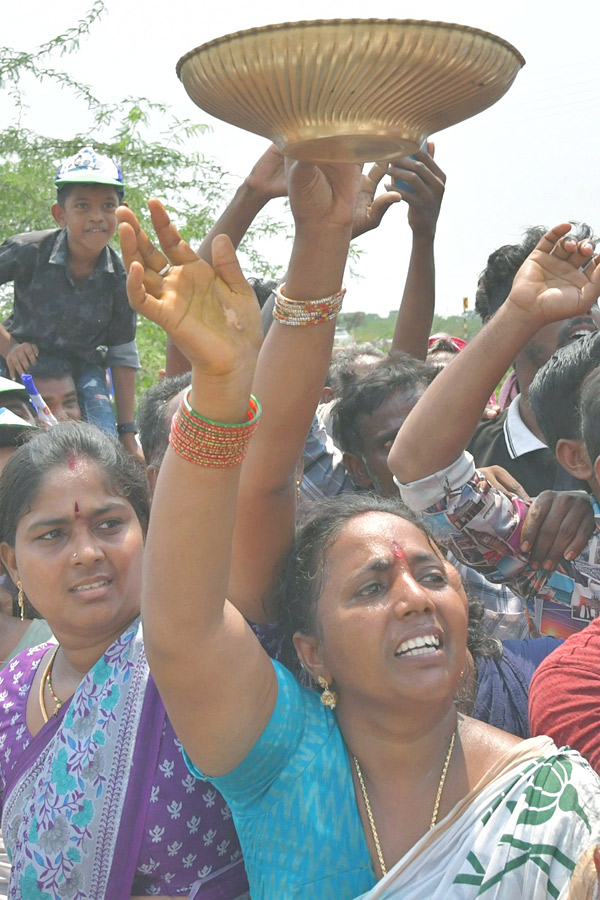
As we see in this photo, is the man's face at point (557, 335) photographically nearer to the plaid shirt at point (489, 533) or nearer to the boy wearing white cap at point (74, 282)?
the plaid shirt at point (489, 533)

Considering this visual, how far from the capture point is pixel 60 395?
486 centimetres

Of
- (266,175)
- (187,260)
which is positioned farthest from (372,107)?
(266,175)

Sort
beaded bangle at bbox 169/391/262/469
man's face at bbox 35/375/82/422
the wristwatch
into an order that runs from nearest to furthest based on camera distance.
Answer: beaded bangle at bbox 169/391/262/469 < man's face at bbox 35/375/82/422 < the wristwatch

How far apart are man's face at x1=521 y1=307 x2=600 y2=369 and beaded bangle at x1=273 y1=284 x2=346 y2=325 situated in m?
1.24

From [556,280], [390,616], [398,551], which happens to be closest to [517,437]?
[556,280]

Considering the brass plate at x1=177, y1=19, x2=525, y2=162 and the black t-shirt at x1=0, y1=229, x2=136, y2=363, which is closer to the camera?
the brass plate at x1=177, y1=19, x2=525, y2=162

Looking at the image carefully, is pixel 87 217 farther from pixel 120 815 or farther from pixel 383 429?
pixel 120 815

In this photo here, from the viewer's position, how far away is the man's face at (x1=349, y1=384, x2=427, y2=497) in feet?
10.6

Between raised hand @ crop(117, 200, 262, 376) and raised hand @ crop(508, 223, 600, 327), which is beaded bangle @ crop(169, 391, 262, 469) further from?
raised hand @ crop(508, 223, 600, 327)

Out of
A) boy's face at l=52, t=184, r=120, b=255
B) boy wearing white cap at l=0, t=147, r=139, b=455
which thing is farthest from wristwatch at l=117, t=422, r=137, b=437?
boy's face at l=52, t=184, r=120, b=255

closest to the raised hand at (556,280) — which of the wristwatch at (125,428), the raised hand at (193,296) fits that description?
the raised hand at (193,296)

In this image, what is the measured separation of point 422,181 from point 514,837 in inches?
80.0

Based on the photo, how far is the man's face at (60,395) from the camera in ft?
15.8

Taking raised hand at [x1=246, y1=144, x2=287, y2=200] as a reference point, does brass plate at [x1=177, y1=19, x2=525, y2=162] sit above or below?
above
